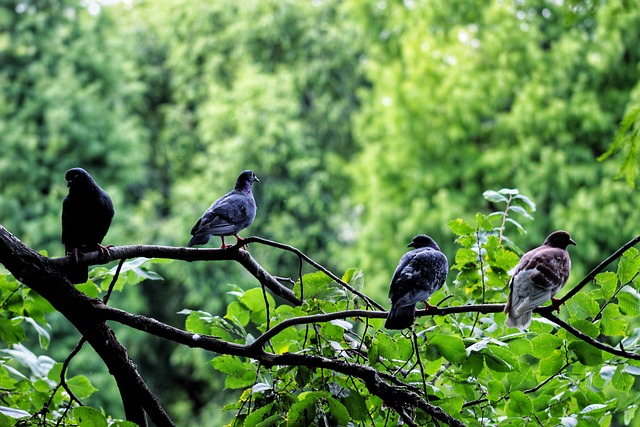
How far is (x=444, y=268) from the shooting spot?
2820 mm

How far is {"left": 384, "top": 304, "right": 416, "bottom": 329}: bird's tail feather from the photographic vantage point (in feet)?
7.76

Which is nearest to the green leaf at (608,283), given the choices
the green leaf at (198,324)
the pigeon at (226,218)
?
the green leaf at (198,324)

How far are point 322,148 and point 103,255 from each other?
13687 mm

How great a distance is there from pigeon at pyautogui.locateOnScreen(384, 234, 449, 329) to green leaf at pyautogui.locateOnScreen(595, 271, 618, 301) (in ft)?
1.76

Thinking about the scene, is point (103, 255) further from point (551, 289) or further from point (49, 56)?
point (49, 56)

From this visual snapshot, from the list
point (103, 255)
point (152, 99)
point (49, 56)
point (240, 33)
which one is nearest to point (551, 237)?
point (103, 255)

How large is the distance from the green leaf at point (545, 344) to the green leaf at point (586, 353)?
67 millimetres

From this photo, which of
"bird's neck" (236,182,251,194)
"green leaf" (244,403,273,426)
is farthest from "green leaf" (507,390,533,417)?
"bird's neck" (236,182,251,194)

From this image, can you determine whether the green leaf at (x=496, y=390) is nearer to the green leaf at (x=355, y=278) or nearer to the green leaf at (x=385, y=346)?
the green leaf at (x=385, y=346)

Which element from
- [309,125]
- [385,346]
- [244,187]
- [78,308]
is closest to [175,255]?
[78,308]

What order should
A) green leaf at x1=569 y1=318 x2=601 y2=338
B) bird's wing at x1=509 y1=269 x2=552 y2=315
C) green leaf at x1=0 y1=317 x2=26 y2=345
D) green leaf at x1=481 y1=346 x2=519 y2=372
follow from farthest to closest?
1. green leaf at x1=0 y1=317 x2=26 y2=345
2. bird's wing at x1=509 y1=269 x2=552 y2=315
3. green leaf at x1=569 y1=318 x2=601 y2=338
4. green leaf at x1=481 y1=346 x2=519 y2=372

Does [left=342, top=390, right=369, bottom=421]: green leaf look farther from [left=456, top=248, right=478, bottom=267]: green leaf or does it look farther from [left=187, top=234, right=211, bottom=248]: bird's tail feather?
[left=187, top=234, right=211, bottom=248]: bird's tail feather

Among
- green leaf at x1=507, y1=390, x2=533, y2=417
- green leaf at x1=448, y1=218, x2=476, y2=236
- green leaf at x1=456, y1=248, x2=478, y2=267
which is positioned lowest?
green leaf at x1=507, y1=390, x2=533, y2=417

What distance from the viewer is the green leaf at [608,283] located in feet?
7.92
